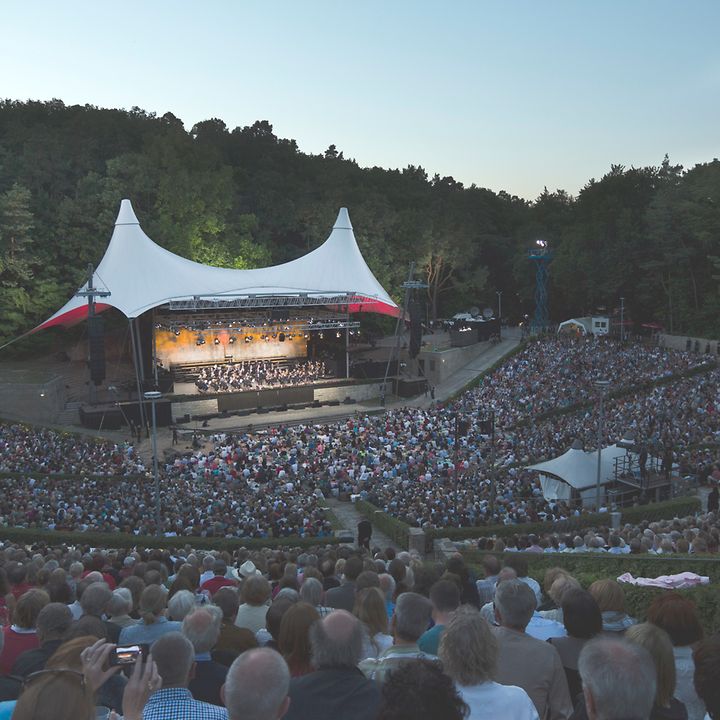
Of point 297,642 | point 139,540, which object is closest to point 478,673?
point 297,642

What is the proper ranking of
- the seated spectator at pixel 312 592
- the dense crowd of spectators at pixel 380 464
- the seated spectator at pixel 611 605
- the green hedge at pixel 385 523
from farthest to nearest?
1. the dense crowd of spectators at pixel 380 464
2. the green hedge at pixel 385 523
3. the seated spectator at pixel 312 592
4. the seated spectator at pixel 611 605

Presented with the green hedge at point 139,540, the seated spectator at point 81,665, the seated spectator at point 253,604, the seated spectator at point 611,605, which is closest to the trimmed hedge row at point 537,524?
the green hedge at point 139,540

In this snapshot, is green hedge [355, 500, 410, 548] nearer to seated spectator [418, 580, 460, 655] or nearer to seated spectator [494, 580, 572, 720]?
seated spectator [418, 580, 460, 655]

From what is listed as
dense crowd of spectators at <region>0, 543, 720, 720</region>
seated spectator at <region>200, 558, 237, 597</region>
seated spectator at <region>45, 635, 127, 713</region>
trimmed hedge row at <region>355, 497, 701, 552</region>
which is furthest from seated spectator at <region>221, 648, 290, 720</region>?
trimmed hedge row at <region>355, 497, 701, 552</region>

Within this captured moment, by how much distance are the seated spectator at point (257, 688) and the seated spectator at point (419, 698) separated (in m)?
0.35

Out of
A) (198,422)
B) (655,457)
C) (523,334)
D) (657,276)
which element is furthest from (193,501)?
(657,276)

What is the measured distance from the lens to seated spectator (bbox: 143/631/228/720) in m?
2.93

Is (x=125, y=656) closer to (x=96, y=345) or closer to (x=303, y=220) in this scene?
(x=96, y=345)

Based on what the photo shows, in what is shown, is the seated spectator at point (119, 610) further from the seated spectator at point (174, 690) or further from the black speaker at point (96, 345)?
the black speaker at point (96, 345)

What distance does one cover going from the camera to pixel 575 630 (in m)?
4.10

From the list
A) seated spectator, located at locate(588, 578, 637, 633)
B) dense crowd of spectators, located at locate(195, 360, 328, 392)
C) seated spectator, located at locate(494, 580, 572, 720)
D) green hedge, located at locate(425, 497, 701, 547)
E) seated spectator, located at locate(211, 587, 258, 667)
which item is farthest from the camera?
dense crowd of spectators, located at locate(195, 360, 328, 392)

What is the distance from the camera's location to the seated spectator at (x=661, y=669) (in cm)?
296

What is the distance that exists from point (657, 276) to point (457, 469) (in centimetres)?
3038

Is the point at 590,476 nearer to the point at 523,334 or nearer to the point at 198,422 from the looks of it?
the point at 198,422
